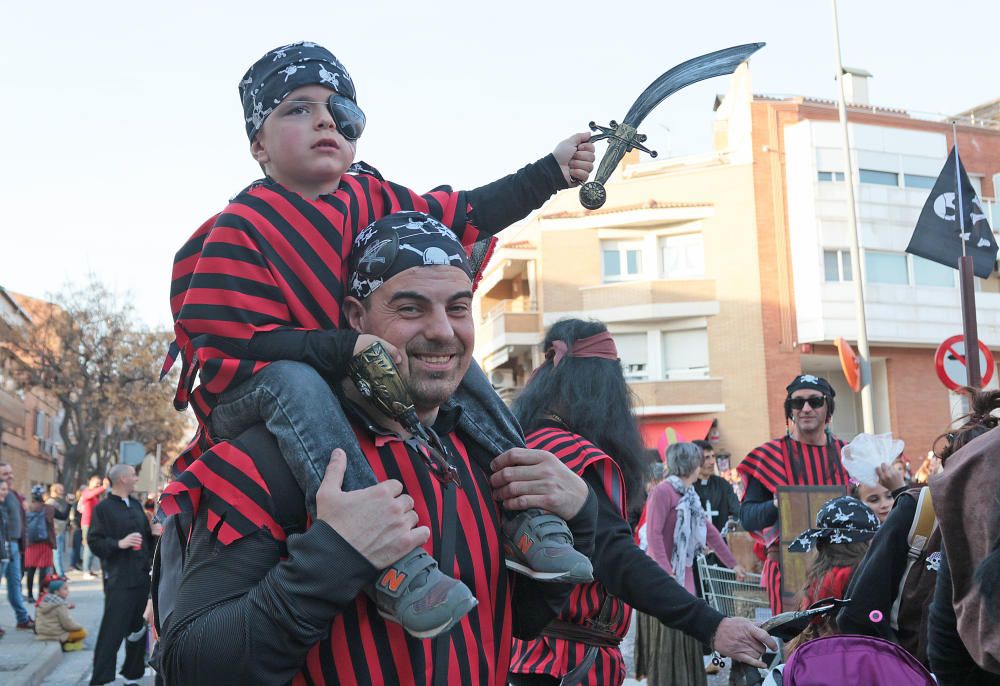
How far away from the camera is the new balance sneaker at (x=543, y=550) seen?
255 cm

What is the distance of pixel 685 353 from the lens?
37.7 m

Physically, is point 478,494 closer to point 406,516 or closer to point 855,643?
point 406,516

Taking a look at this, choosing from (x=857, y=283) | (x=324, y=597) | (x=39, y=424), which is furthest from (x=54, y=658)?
(x=39, y=424)

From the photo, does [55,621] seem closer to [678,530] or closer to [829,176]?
[678,530]

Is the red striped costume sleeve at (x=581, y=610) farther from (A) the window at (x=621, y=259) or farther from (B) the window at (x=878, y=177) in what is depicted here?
(A) the window at (x=621, y=259)

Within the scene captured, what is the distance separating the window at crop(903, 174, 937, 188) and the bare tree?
2791 cm

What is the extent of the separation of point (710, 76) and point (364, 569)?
179 centimetres

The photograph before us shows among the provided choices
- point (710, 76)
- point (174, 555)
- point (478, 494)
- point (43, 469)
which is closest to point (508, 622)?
point (478, 494)

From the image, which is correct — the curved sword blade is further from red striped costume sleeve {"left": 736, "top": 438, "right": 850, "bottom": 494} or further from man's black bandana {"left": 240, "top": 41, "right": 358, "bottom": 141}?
red striped costume sleeve {"left": 736, "top": 438, "right": 850, "bottom": 494}

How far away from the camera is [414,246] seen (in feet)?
8.63

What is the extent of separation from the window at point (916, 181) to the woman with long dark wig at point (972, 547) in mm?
36695

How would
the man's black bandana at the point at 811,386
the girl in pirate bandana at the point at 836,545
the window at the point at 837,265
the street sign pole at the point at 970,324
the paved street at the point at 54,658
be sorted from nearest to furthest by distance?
the girl in pirate bandana at the point at 836,545, the man's black bandana at the point at 811,386, the street sign pole at the point at 970,324, the paved street at the point at 54,658, the window at the point at 837,265

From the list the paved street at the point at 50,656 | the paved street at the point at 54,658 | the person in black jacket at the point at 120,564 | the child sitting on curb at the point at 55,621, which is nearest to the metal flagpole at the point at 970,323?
the paved street at the point at 54,658

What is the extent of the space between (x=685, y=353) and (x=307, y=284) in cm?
3573
